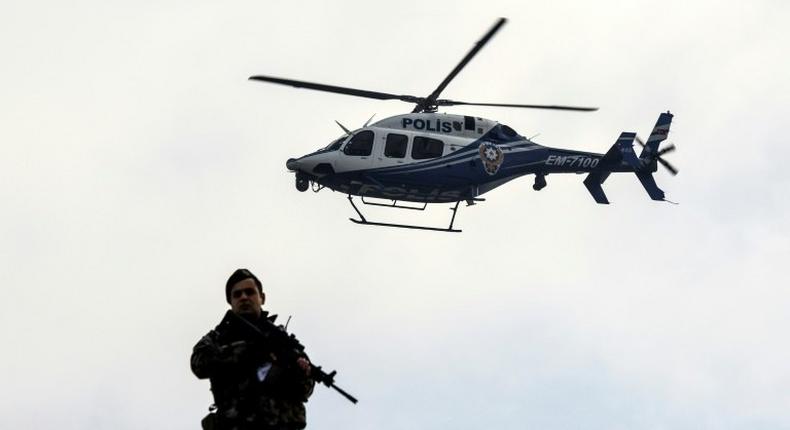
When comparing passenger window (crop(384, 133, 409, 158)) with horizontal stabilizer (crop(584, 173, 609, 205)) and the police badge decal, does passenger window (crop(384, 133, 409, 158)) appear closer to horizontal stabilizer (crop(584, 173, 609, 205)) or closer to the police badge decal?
the police badge decal

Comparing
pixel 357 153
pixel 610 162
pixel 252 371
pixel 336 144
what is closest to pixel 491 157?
pixel 357 153

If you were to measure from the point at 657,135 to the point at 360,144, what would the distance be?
511 inches

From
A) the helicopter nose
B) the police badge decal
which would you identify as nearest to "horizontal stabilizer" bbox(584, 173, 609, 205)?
the police badge decal

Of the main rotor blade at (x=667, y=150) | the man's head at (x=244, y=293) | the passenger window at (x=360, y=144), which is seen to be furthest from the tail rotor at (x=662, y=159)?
the man's head at (x=244, y=293)

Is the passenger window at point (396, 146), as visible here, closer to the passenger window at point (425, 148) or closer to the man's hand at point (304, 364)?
the passenger window at point (425, 148)

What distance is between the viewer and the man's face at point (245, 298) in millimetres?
10234

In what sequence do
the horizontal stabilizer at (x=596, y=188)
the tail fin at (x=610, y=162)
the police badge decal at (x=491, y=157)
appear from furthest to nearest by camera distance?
the horizontal stabilizer at (x=596, y=188) → the tail fin at (x=610, y=162) → the police badge decal at (x=491, y=157)

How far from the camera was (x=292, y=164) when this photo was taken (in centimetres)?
3828

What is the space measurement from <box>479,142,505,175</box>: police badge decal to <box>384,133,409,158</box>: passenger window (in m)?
2.75

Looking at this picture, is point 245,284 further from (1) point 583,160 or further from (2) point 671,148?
(2) point 671,148

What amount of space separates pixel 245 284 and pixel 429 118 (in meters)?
29.6

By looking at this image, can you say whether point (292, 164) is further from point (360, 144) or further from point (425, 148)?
point (425, 148)

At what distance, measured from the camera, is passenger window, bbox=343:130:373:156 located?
3791cm

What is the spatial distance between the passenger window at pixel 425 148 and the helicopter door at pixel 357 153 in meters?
1.37
